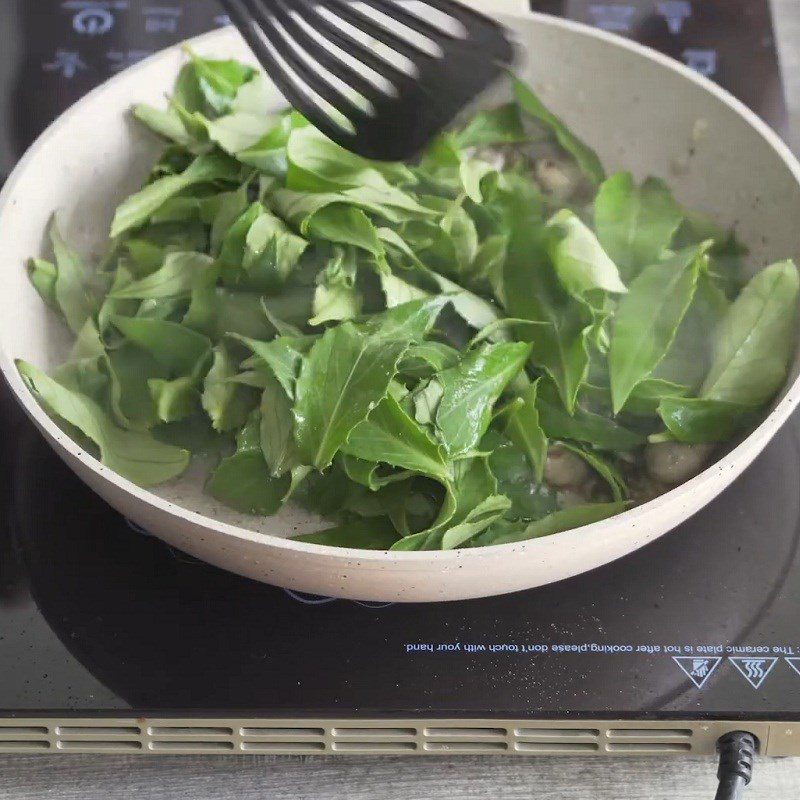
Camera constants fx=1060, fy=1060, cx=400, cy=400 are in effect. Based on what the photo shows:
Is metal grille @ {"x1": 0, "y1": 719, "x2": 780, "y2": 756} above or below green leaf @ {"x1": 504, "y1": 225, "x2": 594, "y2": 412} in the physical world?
below

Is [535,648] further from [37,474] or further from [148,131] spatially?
[148,131]

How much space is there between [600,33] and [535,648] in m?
0.48

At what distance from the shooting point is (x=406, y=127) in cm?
64

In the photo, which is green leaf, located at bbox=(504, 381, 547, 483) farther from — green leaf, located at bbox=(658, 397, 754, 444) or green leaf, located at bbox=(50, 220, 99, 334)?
green leaf, located at bbox=(50, 220, 99, 334)

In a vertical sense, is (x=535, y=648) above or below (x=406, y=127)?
below

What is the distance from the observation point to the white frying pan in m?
0.54

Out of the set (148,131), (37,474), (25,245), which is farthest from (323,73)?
(37,474)

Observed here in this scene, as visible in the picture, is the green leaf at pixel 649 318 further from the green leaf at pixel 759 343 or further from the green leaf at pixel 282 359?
the green leaf at pixel 282 359

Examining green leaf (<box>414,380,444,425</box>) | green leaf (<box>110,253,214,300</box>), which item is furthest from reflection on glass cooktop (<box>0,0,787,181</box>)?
green leaf (<box>414,380,444,425</box>)

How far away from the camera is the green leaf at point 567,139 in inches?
32.0

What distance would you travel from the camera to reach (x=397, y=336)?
640mm

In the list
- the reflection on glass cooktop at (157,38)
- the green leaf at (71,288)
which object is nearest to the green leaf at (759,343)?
the reflection on glass cooktop at (157,38)

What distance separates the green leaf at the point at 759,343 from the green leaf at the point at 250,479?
10.8 inches

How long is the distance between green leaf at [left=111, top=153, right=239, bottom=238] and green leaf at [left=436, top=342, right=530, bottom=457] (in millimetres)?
253
